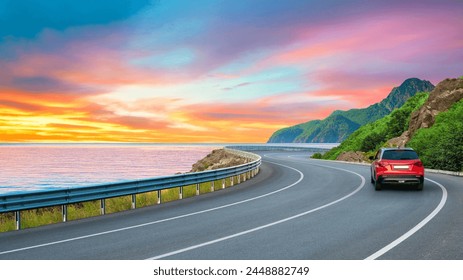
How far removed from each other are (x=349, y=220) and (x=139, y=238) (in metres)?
5.19

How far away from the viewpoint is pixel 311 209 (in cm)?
1430

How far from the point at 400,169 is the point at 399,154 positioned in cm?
81

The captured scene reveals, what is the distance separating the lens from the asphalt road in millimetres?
8539

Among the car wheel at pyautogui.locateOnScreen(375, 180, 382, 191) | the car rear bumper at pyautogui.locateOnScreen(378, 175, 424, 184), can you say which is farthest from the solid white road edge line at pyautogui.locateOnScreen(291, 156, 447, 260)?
the car wheel at pyautogui.locateOnScreen(375, 180, 382, 191)

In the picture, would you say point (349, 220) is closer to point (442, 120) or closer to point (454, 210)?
point (454, 210)

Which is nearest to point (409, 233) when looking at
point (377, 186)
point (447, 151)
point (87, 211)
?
point (377, 186)

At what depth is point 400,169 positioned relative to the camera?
18.5 m

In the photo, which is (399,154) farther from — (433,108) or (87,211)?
(433,108)

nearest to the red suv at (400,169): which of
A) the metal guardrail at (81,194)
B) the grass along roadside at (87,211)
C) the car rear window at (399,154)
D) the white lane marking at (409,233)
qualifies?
the car rear window at (399,154)

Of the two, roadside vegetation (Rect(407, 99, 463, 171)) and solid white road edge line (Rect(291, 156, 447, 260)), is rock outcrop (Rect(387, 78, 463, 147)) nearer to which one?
roadside vegetation (Rect(407, 99, 463, 171))

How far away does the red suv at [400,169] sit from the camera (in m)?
18.4

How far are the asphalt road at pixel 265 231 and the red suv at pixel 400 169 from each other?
3.94ft
